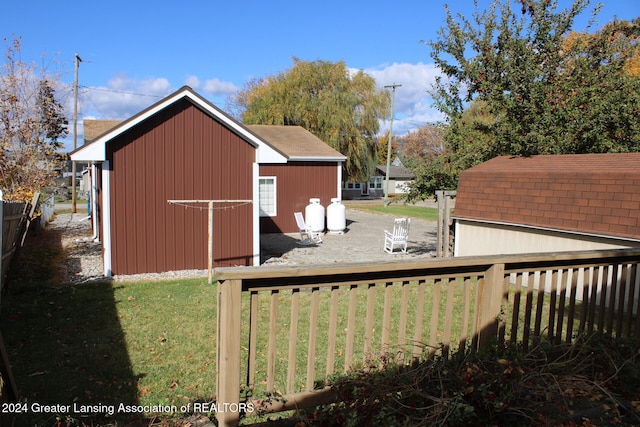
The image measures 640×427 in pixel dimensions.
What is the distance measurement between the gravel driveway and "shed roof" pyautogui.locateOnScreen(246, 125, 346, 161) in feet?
9.54

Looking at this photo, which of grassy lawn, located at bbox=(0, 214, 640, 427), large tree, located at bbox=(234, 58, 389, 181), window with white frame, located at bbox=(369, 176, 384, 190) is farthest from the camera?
window with white frame, located at bbox=(369, 176, 384, 190)

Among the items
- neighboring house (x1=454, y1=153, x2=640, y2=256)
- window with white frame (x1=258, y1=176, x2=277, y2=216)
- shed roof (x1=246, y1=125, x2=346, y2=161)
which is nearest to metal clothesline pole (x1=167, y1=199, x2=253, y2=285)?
neighboring house (x1=454, y1=153, x2=640, y2=256)

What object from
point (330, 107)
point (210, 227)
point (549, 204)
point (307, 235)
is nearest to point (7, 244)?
point (210, 227)

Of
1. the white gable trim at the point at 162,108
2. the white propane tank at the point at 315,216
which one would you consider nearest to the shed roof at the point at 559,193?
the white gable trim at the point at 162,108

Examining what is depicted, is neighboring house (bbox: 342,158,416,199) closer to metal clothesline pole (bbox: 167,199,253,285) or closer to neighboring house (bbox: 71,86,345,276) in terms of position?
neighboring house (bbox: 71,86,345,276)

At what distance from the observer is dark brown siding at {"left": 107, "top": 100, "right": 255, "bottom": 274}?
10.1 m

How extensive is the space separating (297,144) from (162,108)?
9.64 meters

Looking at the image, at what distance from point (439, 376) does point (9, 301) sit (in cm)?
692

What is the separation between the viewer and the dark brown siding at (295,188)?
18109 millimetres

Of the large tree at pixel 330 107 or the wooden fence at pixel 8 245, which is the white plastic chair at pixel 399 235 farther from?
the large tree at pixel 330 107

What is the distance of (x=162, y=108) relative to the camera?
405 inches

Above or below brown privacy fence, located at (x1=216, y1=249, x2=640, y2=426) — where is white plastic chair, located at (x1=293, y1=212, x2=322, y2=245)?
below

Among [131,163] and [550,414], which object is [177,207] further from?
[550,414]

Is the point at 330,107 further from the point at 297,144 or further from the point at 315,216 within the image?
the point at 315,216
